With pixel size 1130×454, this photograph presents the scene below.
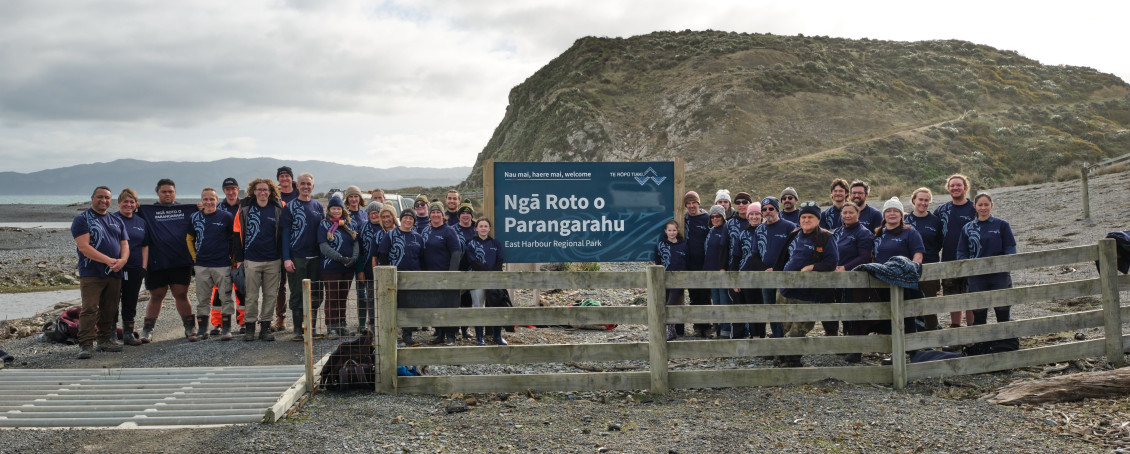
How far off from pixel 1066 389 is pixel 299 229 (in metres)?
8.09

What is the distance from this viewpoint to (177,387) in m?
6.91

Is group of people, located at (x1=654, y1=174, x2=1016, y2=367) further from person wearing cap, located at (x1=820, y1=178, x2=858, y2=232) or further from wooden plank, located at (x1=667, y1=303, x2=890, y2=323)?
wooden plank, located at (x1=667, y1=303, x2=890, y2=323)

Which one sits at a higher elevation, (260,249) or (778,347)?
(260,249)

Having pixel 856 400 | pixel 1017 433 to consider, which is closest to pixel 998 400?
pixel 1017 433

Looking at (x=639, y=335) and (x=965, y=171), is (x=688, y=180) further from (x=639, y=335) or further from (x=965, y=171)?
(x=639, y=335)

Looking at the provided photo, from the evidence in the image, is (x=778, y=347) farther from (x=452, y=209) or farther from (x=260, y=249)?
(x=260, y=249)

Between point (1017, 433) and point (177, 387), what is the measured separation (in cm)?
705

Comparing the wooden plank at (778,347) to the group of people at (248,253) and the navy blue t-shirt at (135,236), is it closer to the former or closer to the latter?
the group of people at (248,253)

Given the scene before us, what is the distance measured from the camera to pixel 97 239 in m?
8.56

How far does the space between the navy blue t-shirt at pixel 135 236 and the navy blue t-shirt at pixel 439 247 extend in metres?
3.38

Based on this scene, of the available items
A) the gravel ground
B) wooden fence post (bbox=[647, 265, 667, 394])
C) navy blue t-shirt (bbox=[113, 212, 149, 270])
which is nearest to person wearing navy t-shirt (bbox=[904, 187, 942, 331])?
the gravel ground

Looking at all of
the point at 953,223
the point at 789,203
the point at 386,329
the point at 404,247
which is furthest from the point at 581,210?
the point at 953,223

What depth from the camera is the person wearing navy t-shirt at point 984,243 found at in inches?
297

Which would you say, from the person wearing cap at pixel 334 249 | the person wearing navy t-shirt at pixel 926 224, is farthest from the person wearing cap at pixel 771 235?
the person wearing cap at pixel 334 249
